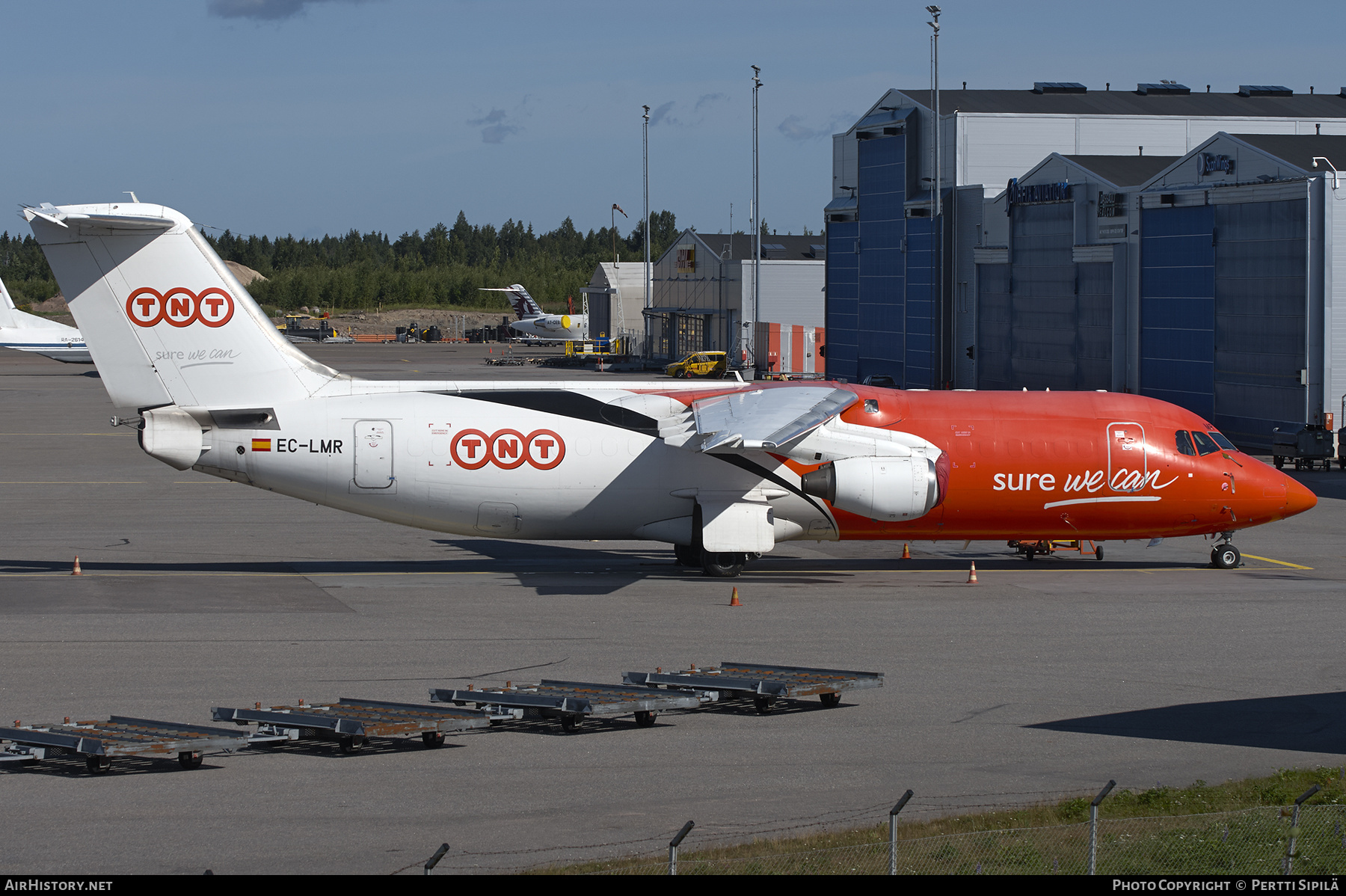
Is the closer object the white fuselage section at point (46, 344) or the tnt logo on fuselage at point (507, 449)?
the tnt logo on fuselage at point (507, 449)

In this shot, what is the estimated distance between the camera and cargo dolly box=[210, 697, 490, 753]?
16.0m

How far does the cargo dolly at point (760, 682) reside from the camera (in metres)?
17.9

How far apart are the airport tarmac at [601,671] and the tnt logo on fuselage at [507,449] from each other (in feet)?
8.38

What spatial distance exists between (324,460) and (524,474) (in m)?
4.05


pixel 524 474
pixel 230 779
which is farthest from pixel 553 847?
Result: pixel 524 474

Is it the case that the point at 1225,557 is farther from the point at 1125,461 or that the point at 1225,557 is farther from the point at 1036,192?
the point at 1036,192

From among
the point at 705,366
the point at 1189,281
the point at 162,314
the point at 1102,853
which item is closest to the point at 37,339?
the point at 705,366

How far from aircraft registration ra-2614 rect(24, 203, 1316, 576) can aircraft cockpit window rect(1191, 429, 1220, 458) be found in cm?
6

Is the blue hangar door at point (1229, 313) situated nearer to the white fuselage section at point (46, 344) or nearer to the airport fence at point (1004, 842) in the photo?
the airport fence at point (1004, 842)

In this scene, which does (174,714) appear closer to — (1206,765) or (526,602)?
(526,602)

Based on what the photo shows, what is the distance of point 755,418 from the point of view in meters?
25.9

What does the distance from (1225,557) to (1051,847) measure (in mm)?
20429

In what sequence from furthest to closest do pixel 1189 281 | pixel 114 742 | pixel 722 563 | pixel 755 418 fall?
pixel 1189 281 → pixel 722 563 → pixel 755 418 → pixel 114 742

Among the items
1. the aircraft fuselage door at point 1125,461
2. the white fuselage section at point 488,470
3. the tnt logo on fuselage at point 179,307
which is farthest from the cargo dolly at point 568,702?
the aircraft fuselage door at point 1125,461
